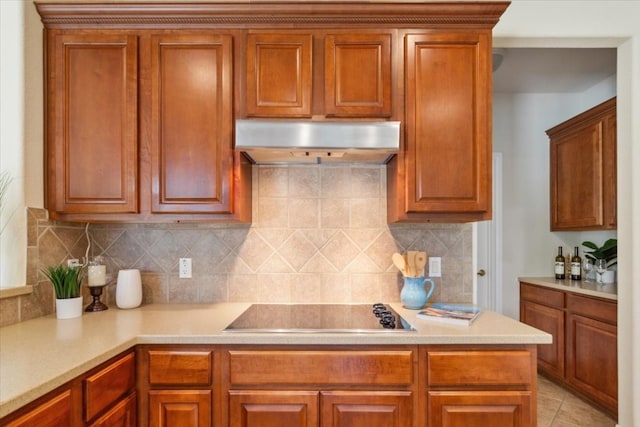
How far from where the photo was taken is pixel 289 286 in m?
2.16

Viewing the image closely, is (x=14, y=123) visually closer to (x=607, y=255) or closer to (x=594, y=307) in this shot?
(x=594, y=307)

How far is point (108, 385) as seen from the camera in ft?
4.39

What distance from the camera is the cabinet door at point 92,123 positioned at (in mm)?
1833

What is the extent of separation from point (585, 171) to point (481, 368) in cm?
250

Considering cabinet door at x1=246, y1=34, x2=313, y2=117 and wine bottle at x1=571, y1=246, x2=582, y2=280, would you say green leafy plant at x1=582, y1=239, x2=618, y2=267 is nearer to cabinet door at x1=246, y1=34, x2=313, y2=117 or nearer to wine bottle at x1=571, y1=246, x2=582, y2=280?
wine bottle at x1=571, y1=246, x2=582, y2=280

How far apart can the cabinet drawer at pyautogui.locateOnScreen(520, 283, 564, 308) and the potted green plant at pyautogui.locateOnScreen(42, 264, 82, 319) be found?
3466mm

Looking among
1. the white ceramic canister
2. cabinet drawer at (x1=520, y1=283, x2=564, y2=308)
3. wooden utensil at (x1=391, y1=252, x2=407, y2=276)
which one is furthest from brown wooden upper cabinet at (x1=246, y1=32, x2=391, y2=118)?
cabinet drawer at (x1=520, y1=283, x2=564, y2=308)

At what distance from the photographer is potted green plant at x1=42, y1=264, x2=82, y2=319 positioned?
1.78 m

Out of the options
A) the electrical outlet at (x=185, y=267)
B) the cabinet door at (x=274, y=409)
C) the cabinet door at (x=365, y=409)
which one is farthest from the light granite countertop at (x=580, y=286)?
the electrical outlet at (x=185, y=267)

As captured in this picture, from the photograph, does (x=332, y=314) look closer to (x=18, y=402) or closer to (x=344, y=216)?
(x=344, y=216)

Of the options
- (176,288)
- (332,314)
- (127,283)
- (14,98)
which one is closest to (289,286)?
(332,314)

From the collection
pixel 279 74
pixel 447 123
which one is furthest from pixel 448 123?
pixel 279 74

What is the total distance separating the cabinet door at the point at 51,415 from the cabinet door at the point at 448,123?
152 centimetres

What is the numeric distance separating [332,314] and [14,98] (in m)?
1.85
